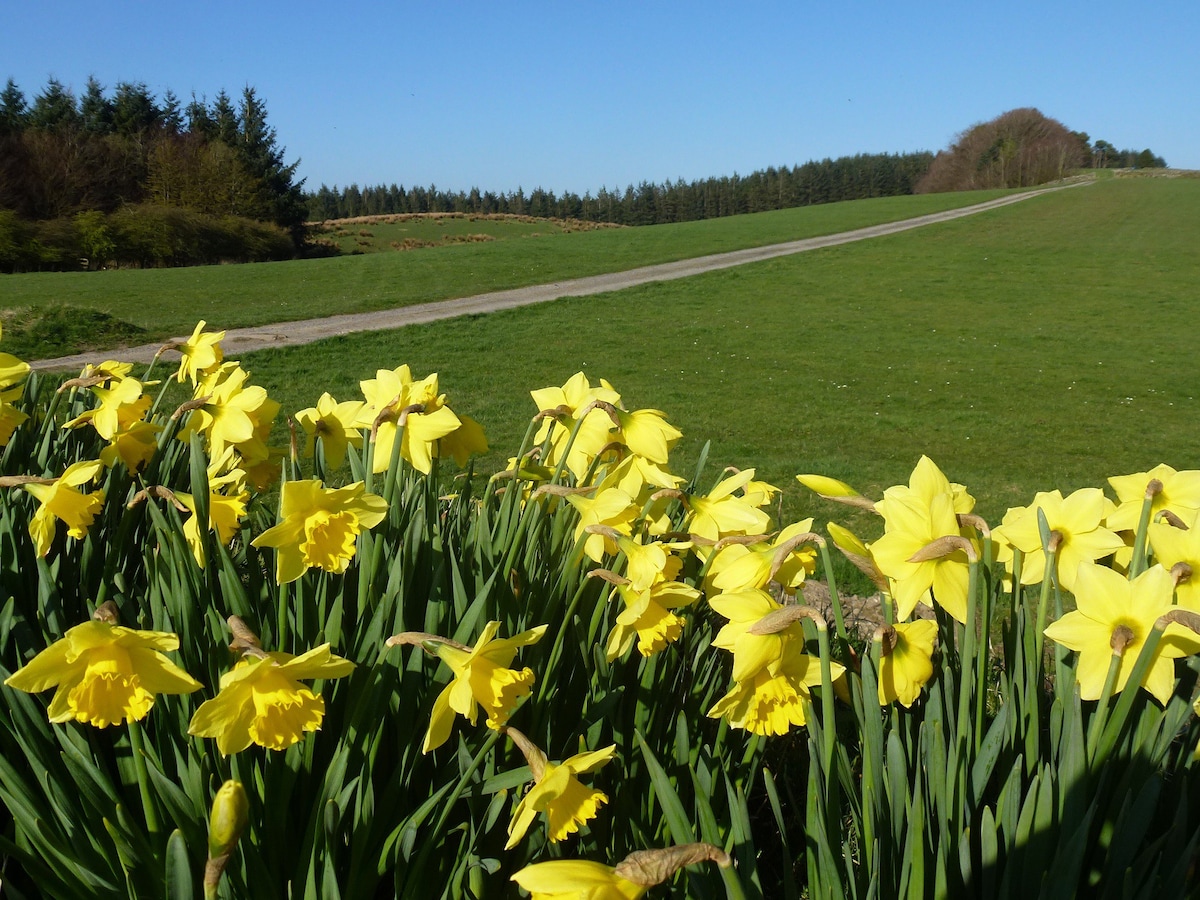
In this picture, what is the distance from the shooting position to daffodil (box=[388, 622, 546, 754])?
3.08 ft

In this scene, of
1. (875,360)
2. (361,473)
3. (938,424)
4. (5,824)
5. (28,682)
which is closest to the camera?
(28,682)

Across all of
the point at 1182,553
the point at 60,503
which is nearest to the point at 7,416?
the point at 60,503

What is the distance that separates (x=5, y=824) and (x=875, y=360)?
12129 mm

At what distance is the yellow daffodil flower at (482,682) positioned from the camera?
94 centimetres

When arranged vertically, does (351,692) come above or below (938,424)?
above

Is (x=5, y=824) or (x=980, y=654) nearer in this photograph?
(x=980, y=654)

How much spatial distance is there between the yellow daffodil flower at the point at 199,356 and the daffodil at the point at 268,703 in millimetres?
1095

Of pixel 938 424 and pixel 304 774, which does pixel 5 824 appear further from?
pixel 938 424

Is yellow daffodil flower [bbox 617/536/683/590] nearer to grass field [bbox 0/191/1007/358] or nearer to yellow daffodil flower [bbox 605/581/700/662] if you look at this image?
yellow daffodil flower [bbox 605/581/700/662]

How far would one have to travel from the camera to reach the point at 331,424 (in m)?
1.60

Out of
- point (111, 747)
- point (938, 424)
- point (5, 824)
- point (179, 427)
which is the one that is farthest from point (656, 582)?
point (938, 424)

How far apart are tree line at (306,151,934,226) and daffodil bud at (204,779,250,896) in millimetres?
66915

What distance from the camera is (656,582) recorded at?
1.15m

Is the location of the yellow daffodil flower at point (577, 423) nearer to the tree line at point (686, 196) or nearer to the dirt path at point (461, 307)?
the dirt path at point (461, 307)
